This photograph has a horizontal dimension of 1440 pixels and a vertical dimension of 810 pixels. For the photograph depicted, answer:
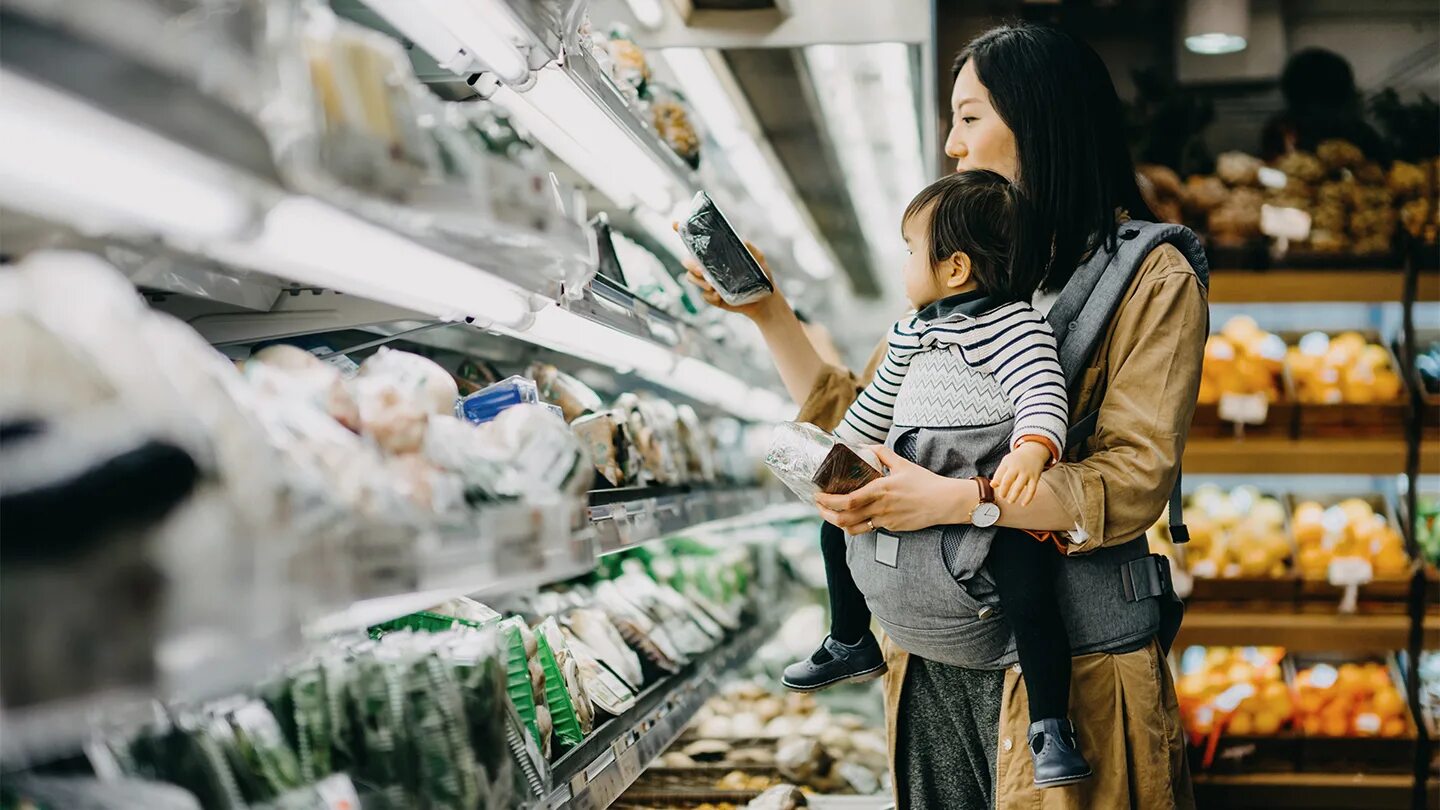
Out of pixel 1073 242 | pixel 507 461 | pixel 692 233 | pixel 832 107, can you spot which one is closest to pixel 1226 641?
pixel 832 107

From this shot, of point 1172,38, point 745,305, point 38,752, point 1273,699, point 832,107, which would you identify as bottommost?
point 1273,699

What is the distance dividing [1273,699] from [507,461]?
9.95 feet

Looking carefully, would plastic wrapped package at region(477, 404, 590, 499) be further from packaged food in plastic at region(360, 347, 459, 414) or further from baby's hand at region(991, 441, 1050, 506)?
baby's hand at region(991, 441, 1050, 506)

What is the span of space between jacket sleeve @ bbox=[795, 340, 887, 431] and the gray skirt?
0.49m

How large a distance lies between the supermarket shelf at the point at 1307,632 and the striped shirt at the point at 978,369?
2.16m

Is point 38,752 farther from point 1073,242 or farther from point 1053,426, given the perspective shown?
point 1073,242

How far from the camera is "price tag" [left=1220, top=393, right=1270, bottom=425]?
11.6 ft

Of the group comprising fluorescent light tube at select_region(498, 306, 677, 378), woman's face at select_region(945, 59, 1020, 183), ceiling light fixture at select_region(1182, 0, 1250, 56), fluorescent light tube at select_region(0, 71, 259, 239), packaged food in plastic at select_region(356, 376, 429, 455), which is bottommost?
packaged food in plastic at select_region(356, 376, 429, 455)

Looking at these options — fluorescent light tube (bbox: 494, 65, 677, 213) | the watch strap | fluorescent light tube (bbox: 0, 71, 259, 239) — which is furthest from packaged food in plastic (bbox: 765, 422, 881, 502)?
fluorescent light tube (bbox: 0, 71, 259, 239)

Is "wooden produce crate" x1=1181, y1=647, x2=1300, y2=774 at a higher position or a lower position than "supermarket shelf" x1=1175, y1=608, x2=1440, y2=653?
lower

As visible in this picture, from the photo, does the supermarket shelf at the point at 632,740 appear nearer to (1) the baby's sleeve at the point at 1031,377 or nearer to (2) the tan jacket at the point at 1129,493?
(2) the tan jacket at the point at 1129,493

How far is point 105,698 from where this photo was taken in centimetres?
66

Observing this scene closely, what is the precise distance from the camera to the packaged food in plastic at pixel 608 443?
6.89ft

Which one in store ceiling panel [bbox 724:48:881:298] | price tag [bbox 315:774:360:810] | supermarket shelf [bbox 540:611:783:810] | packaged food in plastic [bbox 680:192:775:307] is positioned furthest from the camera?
store ceiling panel [bbox 724:48:881:298]
